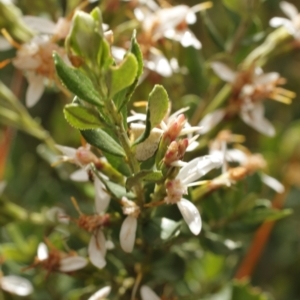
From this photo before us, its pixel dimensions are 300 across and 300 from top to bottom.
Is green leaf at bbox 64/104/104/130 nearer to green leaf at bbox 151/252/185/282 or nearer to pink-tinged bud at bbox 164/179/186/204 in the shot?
pink-tinged bud at bbox 164/179/186/204

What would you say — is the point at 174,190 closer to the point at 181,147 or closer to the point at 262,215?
the point at 181,147

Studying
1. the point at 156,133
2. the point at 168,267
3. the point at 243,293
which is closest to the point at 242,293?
the point at 243,293

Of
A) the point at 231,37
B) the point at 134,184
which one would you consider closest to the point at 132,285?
the point at 134,184

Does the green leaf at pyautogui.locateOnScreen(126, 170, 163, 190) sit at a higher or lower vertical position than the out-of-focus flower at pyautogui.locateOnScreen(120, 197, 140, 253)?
higher

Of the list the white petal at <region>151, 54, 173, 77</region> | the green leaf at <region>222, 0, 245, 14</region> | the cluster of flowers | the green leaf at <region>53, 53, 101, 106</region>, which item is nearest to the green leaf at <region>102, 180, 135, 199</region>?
the cluster of flowers

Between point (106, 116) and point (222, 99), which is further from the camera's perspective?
point (222, 99)

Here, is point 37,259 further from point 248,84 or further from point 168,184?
point 248,84

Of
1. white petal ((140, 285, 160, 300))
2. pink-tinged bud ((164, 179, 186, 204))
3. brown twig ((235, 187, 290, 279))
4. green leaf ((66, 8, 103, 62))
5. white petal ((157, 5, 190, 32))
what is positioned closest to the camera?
green leaf ((66, 8, 103, 62))
